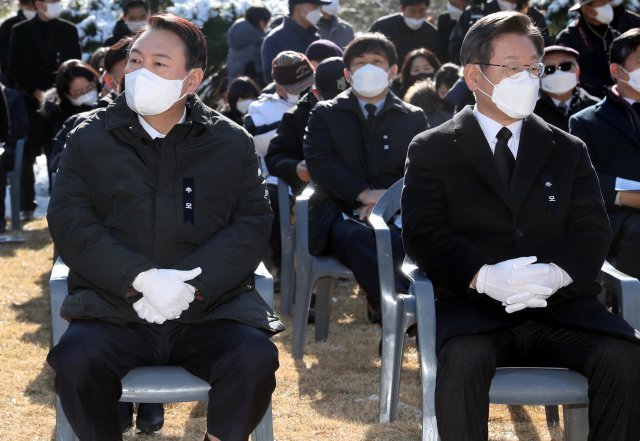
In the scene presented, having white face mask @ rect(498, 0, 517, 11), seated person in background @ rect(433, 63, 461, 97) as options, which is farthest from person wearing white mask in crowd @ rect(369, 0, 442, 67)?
A: seated person in background @ rect(433, 63, 461, 97)

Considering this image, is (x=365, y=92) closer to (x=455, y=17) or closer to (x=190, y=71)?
(x=190, y=71)

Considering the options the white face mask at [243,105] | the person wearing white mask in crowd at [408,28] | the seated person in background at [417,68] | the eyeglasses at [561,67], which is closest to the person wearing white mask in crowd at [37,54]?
the white face mask at [243,105]

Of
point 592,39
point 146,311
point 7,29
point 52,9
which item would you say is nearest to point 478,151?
point 146,311

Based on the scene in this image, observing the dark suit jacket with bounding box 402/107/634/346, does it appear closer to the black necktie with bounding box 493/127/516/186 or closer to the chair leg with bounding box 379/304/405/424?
the black necktie with bounding box 493/127/516/186

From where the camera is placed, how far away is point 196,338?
12.5 feet

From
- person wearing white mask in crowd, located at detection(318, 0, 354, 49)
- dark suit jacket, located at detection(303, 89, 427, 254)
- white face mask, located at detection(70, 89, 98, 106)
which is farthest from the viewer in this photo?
person wearing white mask in crowd, located at detection(318, 0, 354, 49)

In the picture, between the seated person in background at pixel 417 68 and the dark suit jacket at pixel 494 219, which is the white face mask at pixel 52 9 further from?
the dark suit jacket at pixel 494 219

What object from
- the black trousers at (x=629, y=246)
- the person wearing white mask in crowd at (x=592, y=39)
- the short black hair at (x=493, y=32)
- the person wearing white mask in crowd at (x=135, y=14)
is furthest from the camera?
the person wearing white mask in crowd at (x=135, y=14)

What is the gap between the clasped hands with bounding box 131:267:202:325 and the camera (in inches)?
145

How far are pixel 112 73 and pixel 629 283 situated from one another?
10.5 feet

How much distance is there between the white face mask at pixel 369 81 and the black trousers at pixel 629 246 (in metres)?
1.49

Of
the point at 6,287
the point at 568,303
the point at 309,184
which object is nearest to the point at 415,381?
the point at 309,184

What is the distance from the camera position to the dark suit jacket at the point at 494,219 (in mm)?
3902

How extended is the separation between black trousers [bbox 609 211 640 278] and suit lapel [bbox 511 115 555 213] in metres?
1.37
